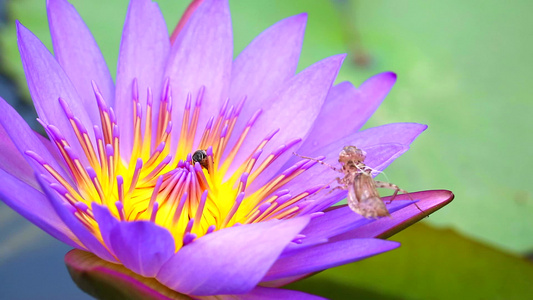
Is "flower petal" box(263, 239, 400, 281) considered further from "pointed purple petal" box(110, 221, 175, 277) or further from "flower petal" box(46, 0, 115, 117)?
"flower petal" box(46, 0, 115, 117)

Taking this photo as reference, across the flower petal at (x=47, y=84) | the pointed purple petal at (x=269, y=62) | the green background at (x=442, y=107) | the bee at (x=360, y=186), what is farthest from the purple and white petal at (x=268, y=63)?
the green background at (x=442, y=107)

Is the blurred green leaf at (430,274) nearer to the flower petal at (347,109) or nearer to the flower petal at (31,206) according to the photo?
the flower petal at (347,109)

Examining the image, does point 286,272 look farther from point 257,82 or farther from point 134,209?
point 257,82

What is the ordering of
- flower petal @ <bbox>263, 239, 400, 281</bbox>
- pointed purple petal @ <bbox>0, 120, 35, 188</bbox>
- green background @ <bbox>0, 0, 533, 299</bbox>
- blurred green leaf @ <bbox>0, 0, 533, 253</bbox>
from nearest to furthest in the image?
flower petal @ <bbox>263, 239, 400, 281</bbox>, pointed purple petal @ <bbox>0, 120, 35, 188</bbox>, green background @ <bbox>0, 0, 533, 299</bbox>, blurred green leaf @ <bbox>0, 0, 533, 253</bbox>

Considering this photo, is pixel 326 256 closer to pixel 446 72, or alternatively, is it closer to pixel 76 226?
pixel 76 226

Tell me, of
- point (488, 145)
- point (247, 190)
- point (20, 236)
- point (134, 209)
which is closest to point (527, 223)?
point (488, 145)

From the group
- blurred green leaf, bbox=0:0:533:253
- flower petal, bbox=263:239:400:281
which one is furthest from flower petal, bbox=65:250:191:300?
blurred green leaf, bbox=0:0:533:253

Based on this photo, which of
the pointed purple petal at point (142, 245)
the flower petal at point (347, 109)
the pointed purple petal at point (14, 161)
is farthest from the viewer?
the flower petal at point (347, 109)
